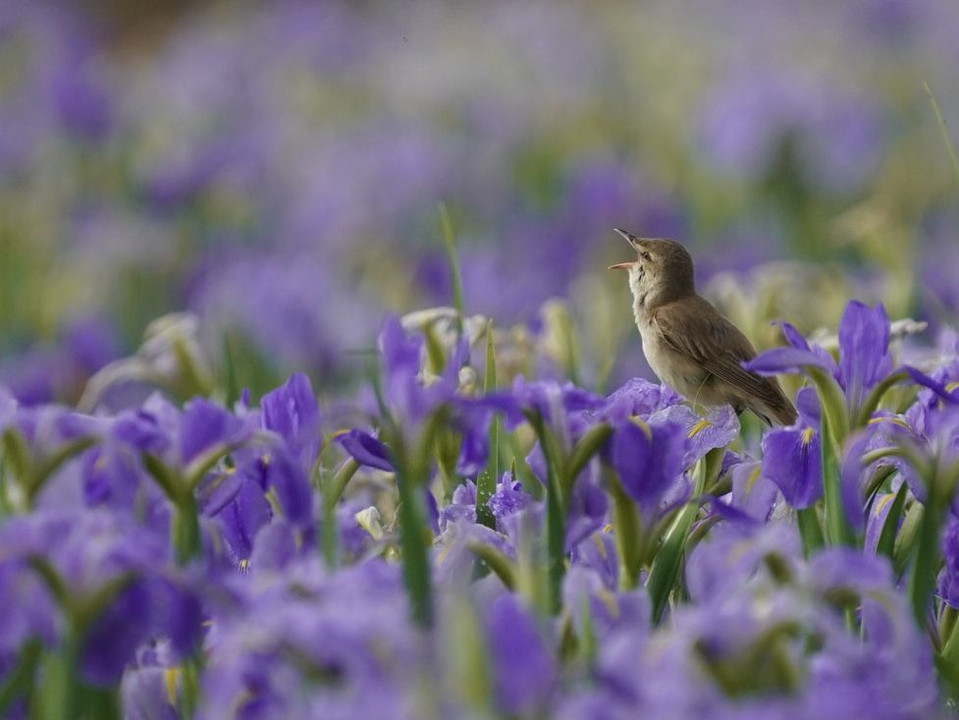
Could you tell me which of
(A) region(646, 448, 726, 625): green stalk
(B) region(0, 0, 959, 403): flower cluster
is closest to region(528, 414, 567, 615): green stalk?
(A) region(646, 448, 726, 625): green stalk

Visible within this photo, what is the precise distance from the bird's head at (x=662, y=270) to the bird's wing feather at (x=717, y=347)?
215 mm

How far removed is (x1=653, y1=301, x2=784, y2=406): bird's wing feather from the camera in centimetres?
246

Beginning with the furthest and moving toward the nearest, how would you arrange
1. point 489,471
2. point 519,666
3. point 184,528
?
point 489,471 < point 184,528 < point 519,666

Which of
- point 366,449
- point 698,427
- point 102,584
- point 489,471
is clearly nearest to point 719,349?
point 489,471

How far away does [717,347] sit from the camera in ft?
8.79

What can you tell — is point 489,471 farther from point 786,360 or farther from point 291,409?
point 786,360

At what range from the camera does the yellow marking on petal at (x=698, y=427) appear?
1.70 metres

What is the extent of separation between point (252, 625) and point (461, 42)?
818cm

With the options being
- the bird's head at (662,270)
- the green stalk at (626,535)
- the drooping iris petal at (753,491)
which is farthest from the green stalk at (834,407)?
the bird's head at (662,270)

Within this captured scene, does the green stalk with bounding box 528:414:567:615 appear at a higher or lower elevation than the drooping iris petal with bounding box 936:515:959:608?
higher

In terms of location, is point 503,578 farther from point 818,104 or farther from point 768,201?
point 818,104

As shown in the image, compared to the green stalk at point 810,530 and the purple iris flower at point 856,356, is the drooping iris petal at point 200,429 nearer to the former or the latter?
the purple iris flower at point 856,356

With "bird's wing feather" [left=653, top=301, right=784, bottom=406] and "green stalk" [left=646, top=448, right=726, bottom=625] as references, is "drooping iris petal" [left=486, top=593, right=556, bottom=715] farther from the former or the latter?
"bird's wing feather" [left=653, top=301, right=784, bottom=406]

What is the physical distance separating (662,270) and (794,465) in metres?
1.58
